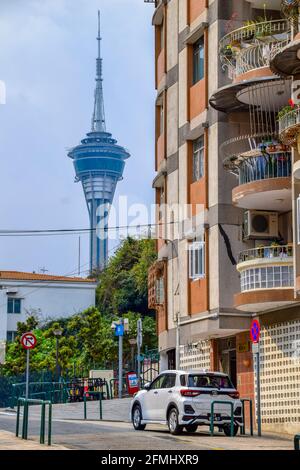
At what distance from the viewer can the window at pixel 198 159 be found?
38812mm

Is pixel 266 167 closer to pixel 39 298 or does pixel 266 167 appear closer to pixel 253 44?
pixel 253 44

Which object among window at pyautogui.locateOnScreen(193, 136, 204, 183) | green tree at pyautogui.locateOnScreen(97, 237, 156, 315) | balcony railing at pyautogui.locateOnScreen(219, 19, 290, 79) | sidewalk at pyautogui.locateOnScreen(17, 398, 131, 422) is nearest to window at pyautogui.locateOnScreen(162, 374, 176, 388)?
sidewalk at pyautogui.locateOnScreen(17, 398, 131, 422)

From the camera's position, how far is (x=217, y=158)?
36750 mm

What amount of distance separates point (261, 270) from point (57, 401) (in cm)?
2103

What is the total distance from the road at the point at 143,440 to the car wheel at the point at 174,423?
0.61ft

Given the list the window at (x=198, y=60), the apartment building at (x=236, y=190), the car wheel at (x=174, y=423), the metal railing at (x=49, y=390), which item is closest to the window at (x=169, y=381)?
the car wheel at (x=174, y=423)

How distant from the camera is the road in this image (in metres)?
23.0

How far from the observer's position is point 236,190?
3481 centimetres

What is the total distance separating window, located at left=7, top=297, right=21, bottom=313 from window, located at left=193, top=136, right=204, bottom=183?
5850 cm

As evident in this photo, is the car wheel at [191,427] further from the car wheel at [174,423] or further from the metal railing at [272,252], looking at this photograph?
the metal railing at [272,252]

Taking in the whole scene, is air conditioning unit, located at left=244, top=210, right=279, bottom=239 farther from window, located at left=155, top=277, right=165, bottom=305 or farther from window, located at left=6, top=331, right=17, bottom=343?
window, located at left=6, top=331, right=17, bottom=343

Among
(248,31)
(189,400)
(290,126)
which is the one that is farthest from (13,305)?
(189,400)

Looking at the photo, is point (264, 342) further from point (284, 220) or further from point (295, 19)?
point (295, 19)

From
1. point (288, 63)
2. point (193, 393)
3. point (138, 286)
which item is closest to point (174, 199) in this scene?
point (288, 63)
